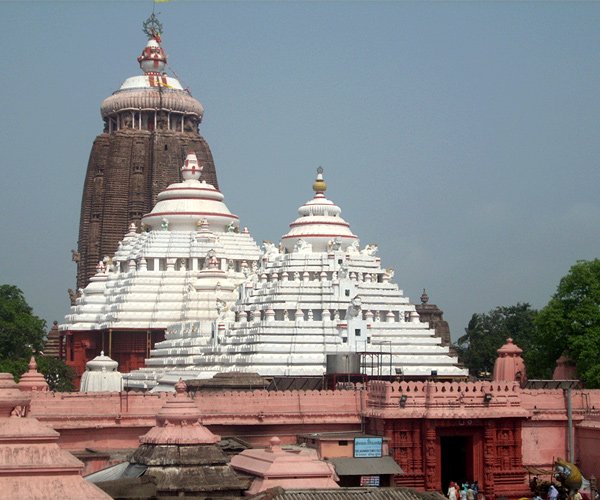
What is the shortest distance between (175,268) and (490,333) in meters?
26.2

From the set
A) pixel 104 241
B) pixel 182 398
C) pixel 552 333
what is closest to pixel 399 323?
pixel 552 333

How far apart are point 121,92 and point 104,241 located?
431 inches

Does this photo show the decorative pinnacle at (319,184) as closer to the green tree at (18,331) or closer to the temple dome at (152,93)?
the green tree at (18,331)

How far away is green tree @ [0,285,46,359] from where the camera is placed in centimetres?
8212

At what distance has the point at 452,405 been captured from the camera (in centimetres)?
4609

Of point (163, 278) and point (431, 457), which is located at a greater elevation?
point (163, 278)

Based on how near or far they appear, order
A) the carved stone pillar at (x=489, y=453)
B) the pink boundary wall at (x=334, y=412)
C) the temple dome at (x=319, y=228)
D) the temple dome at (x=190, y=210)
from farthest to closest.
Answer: the temple dome at (x=190, y=210)
the temple dome at (x=319, y=228)
the pink boundary wall at (x=334, y=412)
the carved stone pillar at (x=489, y=453)

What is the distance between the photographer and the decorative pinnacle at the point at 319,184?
7494 cm

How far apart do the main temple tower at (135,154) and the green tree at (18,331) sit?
54.9 ft

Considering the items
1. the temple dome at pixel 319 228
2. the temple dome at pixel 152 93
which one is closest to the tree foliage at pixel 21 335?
the temple dome at pixel 319 228

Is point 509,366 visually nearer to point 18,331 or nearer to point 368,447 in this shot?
point 368,447

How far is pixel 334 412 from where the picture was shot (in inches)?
1901

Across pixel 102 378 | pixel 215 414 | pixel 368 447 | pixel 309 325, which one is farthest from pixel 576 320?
pixel 102 378

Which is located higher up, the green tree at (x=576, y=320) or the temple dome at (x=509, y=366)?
the green tree at (x=576, y=320)
